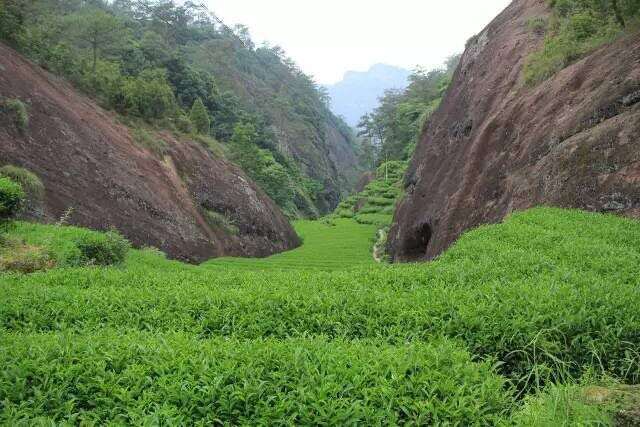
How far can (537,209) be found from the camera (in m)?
11.4

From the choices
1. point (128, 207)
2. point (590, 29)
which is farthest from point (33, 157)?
point (590, 29)

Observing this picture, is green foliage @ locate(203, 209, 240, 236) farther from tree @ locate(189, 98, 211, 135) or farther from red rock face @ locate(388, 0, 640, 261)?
tree @ locate(189, 98, 211, 135)

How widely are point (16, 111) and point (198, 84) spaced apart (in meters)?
40.2

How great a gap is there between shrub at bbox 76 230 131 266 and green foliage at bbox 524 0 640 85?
14.6 meters

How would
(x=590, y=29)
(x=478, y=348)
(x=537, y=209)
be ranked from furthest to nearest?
(x=590, y=29) → (x=537, y=209) → (x=478, y=348)

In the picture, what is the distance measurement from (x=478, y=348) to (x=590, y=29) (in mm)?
15917

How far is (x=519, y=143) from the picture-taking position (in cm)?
1480

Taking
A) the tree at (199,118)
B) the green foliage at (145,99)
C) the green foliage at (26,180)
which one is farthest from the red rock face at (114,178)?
the tree at (199,118)

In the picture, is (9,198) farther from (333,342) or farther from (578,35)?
(578,35)

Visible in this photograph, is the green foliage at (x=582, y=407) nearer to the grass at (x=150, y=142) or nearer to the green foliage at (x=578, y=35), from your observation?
the green foliage at (x=578, y=35)

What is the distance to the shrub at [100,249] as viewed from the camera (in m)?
11.4

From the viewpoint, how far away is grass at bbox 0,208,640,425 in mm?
3379

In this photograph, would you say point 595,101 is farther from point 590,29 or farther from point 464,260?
point 464,260

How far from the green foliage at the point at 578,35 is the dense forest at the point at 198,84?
714 inches
